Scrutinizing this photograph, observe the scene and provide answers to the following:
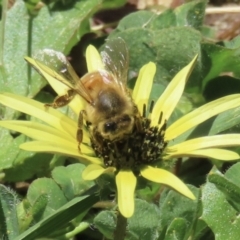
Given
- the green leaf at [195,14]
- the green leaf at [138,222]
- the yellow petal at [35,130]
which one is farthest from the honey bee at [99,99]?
the green leaf at [195,14]

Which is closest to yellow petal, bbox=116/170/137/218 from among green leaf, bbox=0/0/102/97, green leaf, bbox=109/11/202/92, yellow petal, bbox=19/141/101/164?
yellow petal, bbox=19/141/101/164

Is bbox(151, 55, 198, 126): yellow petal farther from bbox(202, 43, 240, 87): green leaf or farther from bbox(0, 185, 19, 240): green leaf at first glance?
bbox(0, 185, 19, 240): green leaf

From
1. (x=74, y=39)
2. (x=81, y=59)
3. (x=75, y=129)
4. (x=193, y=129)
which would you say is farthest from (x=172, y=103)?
(x=81, y=59)

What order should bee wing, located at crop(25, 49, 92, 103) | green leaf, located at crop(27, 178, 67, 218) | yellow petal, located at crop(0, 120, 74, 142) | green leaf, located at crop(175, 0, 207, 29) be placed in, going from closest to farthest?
yellow petal, located at crop(0, 120, 74, 142) < bee wing, located at crop(25, 49, 92, 103) < green leaf, located at crop(27, 178, 67, 218) < green leaf, located at crop(175, 0, 207, 29)

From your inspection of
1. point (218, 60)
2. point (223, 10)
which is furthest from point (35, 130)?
point (223, 10)

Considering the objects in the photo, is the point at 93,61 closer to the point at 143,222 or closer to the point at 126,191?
the point at 143,222
